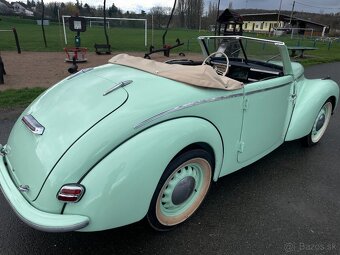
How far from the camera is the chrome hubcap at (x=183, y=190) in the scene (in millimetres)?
2174

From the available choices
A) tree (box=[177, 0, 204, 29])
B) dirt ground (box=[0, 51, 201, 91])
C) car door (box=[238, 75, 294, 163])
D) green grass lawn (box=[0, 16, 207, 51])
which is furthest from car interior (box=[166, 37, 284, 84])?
tree (box=[177, 0, 204, 29])

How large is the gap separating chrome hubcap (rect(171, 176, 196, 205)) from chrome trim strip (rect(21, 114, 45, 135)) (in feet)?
3.45

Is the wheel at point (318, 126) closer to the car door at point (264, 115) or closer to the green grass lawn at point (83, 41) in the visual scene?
the car door at point (264, 115)

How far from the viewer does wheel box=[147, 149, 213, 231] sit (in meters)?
2.03

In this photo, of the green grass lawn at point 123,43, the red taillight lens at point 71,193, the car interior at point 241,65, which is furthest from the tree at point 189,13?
the red taillight lens at point 71,193

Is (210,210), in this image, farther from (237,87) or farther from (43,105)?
(43,105)

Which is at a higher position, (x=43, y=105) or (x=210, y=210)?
(x=43, y=105)

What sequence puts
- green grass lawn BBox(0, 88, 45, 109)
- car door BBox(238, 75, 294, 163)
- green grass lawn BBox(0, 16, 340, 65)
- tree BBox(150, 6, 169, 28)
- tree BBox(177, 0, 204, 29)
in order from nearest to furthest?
car door BBox(238, 75, 294, 163)
green grass lawn BBox(0, 88, 45, 109)
green grass lawn BBox(0, 16, 340, 65)
tree BBox(177, 0, 204, 29)
tree BBox(150, 6, 169, 28)

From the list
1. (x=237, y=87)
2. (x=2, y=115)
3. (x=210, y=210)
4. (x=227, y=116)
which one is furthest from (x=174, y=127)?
(x=2, y=115)

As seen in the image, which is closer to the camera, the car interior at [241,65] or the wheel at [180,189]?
the wheel at [180,189]

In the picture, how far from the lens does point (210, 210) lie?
2520 mm

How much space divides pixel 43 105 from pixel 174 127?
3.63 ft

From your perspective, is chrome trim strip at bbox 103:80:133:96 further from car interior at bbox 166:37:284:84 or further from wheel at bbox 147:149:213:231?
car interior at bbox 166:37:284:84

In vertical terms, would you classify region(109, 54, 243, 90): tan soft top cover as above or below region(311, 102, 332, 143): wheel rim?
above
